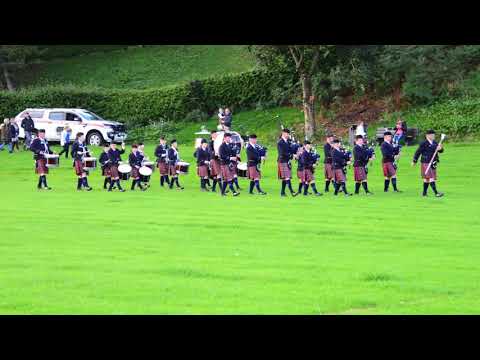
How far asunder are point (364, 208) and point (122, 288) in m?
11.0

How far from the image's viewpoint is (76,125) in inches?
1784

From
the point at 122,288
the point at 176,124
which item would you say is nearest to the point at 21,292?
the point at 122,288

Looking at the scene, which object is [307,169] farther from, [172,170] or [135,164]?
[135,164]

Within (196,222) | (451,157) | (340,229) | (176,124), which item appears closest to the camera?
(340,229)

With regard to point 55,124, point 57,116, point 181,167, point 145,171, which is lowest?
point 145,171

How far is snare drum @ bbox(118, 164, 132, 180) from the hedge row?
2130 cm

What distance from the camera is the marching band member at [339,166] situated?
27891 mm

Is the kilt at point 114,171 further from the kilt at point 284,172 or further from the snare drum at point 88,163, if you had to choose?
the kilt at point 284,172

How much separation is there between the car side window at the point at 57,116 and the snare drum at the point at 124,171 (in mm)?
16518

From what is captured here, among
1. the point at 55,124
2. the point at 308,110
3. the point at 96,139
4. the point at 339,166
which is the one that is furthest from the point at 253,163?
the point at 55,124

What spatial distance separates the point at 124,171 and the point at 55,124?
16726 mm

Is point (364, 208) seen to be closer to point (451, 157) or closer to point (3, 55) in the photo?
point (451, 157)

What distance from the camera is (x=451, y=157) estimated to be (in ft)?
113

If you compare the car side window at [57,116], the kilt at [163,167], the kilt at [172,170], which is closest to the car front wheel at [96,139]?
the car side window at [57,116]
